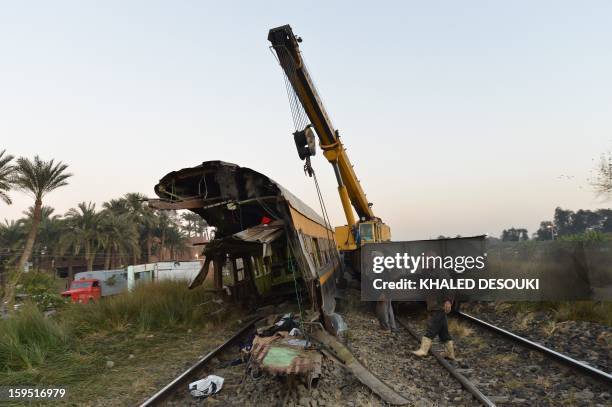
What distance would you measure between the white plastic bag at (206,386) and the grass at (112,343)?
789 millimetres

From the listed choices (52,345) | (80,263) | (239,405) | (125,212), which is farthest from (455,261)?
(80,263)

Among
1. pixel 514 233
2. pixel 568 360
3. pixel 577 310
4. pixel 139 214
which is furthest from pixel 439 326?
pixel 514 233

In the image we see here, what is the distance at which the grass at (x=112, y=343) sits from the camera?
6.90 m

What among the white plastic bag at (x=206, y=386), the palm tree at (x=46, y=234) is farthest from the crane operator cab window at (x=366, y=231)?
the palm tree at (x=46, y=234)

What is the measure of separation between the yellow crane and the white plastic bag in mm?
6230

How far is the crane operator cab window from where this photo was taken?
54.6 feet

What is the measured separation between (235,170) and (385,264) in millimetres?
5321

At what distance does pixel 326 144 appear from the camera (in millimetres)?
15523

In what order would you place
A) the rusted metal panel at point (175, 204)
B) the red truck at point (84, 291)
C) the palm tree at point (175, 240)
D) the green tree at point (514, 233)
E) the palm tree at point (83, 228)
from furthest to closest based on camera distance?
the green tree at point (514, 233)
the palm tree at point (175, 240)
the palm tree at point (83, 228)
the red truck at point (84, 291)
the rusted metal panel at point (175, 204)

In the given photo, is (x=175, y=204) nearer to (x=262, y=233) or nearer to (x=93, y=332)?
(x=262, y=233)

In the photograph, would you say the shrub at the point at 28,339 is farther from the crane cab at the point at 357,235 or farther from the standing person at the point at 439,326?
the crane cab at the point at 357,235

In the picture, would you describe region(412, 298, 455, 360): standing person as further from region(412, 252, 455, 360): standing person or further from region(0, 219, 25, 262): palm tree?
region(0, 219, 25, 262): palm tree

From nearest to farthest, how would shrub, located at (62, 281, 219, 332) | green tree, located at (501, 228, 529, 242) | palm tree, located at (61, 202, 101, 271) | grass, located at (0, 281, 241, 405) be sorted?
grass, located at (0, 281, 241, 405)
shrub, located at (62, 281, 219, 332)
palm tree, located at (61, 202, 101, 271)
green tree, located at (501, 228, 529, 242)

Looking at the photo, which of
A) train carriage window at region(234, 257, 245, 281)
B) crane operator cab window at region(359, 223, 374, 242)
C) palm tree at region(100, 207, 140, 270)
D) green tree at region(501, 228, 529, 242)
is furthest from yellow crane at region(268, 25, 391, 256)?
green tree at region(501, 228, 529, 242)
